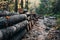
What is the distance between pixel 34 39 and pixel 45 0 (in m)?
38.6

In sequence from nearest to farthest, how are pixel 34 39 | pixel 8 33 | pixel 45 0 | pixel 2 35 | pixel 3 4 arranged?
pixel 2 35 → pixel 8 33 → pixel 34 39 → pixel 3 4 → pixel 45 0

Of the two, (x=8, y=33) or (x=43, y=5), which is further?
(x=43, y=5)

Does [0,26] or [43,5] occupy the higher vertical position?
[0,26]

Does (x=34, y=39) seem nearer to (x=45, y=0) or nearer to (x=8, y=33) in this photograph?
(x=8, y=33)

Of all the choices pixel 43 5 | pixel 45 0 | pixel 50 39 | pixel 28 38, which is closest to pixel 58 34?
pixel 50 39

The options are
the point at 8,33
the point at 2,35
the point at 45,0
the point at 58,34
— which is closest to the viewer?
the point at 2,35

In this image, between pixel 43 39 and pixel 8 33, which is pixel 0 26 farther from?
pixel 43 39

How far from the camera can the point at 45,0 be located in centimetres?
4634

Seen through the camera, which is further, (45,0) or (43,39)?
(45,0)

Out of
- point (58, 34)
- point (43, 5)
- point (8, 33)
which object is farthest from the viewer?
point (43, 5)

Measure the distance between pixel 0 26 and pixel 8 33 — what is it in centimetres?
40

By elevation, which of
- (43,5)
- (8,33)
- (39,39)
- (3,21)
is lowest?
(43,5)

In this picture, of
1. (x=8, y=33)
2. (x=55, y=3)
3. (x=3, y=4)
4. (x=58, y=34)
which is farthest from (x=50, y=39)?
(x=55, y=3)

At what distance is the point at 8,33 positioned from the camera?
18.4ft
